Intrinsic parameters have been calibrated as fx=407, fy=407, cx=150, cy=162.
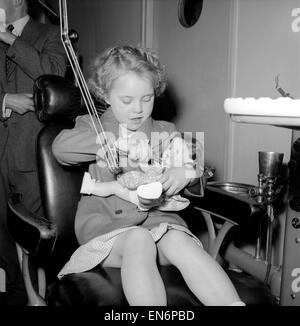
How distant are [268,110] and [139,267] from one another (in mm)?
544

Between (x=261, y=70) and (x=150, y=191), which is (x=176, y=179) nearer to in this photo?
(x=150, y=191)

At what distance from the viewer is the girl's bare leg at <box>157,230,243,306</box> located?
1086 mm

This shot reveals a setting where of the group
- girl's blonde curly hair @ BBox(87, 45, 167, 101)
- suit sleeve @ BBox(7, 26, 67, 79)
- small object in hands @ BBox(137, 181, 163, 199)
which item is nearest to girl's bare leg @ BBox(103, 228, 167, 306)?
small object in hands @ BBox(137, 181, 163, 199)

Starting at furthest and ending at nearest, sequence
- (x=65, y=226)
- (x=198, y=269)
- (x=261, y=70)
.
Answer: (x=261, y=70), (x=65, y=226), (x=198, y=269)

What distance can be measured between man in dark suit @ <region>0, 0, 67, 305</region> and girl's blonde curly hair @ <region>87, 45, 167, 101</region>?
342 millimetres

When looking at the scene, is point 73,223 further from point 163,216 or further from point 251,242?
point 251,242

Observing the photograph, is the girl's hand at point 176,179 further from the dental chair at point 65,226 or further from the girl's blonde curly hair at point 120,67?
the girl's blonde curly hair at point 120,67

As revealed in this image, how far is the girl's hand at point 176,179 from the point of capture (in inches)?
52.2

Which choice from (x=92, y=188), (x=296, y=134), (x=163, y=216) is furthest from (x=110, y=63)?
(x=296, y=134)

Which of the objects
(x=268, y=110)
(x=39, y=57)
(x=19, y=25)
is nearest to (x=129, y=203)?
(x=268, y=110)

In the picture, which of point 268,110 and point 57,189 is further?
point 57,189

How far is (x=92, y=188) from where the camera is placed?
1.39 metres

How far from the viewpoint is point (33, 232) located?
1.19 meters

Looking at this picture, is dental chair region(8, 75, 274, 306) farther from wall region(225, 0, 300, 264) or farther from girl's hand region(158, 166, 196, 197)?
wall region(225, 0, 300, 264)
